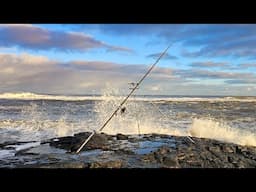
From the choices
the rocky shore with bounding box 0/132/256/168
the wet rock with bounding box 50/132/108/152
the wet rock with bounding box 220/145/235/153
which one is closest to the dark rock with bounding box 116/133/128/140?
the rocky shore with bounding box 0/132/256/168

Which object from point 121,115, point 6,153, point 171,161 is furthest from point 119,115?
point 6,153

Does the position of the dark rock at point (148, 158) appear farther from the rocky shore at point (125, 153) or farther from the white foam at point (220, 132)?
the white foam at point (220, 132)

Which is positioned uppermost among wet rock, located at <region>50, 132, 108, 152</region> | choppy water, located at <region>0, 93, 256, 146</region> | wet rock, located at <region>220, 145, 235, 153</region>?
choppy water, located at <region>0, 93, 256, 146</region>

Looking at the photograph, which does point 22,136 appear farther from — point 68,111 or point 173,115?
point 173,115

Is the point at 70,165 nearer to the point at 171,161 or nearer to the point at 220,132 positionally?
the point at 171,161

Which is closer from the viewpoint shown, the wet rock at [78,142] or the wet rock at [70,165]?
the wet rock at [70,165]

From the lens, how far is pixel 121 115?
304 cm

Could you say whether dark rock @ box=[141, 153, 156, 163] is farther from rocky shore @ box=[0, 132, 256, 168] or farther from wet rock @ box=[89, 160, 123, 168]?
wet rock @ box=[89, 160, 123, 168]

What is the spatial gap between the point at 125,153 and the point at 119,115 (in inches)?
12.7

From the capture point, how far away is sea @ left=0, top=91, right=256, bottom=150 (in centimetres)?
300

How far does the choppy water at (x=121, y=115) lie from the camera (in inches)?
118

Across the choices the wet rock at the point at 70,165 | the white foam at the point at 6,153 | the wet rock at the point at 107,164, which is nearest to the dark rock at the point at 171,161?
the wet rock at the point at 107,164
